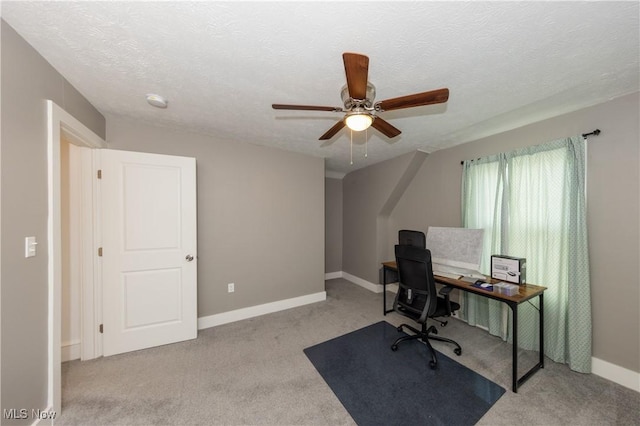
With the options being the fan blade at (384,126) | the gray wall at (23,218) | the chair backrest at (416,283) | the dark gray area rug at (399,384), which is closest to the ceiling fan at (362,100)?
the fan blade at (384,126)

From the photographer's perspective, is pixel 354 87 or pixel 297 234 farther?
pixel 297 234

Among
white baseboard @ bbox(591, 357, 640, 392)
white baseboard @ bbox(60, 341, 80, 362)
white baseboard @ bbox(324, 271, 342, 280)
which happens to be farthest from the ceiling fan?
white baseboard @ bbox(324, 271, 342, 280)

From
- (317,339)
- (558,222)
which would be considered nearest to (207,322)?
(317,339)

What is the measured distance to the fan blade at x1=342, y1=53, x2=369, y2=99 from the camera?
109cm

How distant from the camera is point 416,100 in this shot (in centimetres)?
139

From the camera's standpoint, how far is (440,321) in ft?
9.53

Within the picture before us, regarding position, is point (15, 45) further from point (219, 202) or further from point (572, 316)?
point (572, 316)

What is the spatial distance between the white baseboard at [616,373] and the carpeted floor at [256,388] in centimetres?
6

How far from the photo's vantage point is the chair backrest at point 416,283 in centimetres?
210

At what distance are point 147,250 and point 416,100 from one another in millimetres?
2931

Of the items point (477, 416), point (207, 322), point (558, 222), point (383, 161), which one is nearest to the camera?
point (477, 416)

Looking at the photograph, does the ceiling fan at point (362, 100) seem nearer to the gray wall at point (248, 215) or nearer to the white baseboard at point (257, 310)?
the gray wall at point (248, 215)

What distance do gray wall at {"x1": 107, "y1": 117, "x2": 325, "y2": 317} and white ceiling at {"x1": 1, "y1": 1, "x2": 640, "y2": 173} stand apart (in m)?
0.53

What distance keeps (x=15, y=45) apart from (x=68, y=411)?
2440 millimetres
